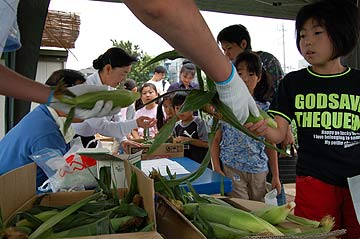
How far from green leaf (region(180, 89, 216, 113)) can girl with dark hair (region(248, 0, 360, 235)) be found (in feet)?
1.58

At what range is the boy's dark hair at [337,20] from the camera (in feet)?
4.46

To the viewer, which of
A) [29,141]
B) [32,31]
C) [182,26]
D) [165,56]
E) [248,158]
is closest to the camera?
[182,26]

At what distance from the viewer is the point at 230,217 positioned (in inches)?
31.1

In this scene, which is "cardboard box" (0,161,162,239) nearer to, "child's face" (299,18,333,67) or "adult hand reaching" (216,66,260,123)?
"adult hand reaching" (216,66,260,123)

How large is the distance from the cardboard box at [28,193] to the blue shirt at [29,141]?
22.6 inches

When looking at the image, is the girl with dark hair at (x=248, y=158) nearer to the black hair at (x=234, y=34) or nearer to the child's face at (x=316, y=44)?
the black hair at (x=234, y=34)

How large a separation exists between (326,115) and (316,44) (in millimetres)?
277

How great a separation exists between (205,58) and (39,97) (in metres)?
0.47

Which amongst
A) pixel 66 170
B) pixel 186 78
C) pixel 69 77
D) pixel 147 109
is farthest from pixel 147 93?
pixel 66 170

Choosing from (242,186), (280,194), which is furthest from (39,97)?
(280,194)

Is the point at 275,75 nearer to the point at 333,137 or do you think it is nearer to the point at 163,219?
the point at 333,137

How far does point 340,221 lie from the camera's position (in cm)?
134

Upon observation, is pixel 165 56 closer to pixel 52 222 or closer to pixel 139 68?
pixel 52 222

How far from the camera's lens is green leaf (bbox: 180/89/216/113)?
2.80 feet
